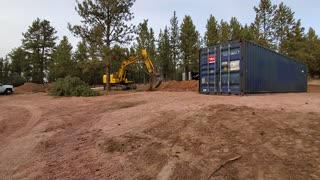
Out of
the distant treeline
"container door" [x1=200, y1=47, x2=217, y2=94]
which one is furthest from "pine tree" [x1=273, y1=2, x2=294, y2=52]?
"container door" [x1=200, y1=47, x2=217, y2=94]

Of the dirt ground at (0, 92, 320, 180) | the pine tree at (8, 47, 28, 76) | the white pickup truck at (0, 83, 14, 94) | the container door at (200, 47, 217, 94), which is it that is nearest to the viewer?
the dirt ground at (0, 92, 320, 180)

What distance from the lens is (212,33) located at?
165ft

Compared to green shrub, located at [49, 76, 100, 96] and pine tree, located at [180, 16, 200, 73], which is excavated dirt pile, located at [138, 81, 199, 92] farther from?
pine tree, located at [180, 16, 200, 73]

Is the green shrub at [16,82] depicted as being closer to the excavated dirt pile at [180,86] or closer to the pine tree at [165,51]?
the pine tree at [165,51]

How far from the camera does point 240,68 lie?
54.5ft

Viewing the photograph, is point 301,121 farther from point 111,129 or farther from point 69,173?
point 69,173

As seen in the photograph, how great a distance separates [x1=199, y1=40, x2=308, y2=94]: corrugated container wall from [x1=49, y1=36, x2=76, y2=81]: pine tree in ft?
135

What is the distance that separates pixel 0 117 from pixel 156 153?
917 centimetres

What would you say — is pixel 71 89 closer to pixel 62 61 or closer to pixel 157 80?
pixel 157 80

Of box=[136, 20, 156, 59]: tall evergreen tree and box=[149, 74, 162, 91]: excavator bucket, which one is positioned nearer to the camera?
box=[149, 74, 162, 91]: excavator bucket

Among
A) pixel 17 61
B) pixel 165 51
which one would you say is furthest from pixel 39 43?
pixel 165 51

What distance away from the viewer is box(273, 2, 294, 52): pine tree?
44750 mm

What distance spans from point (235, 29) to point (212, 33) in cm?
365

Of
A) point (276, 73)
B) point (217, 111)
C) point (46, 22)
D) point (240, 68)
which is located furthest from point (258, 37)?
point (217, 111)
